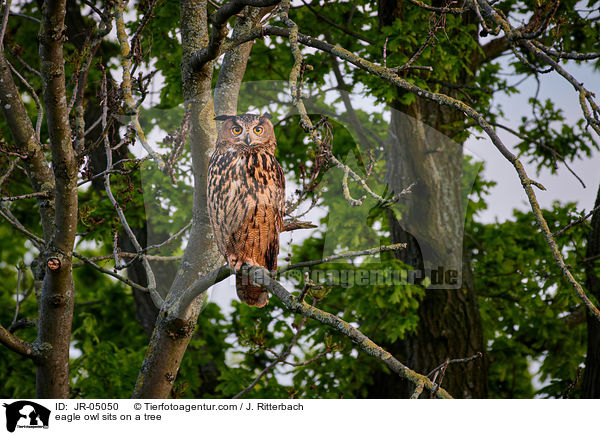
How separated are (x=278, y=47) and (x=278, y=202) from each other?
279cm

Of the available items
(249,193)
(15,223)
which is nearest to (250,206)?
(249,193)

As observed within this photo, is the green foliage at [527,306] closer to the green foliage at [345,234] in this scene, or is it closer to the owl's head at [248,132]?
the green foliage at [345,234]

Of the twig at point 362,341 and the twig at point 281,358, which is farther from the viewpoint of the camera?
the twig at point 281,358

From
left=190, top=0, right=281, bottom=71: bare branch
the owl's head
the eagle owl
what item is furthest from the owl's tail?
left=190, top=0, right=281, bottom=71: bare branch

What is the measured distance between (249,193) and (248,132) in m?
0.25

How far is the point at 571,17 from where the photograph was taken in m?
4.38

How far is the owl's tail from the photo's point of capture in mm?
2420

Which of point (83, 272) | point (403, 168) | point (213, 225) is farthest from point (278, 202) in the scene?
point (83, 272)

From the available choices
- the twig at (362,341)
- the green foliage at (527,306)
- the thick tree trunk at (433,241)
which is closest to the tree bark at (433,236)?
the thick tree trunk at (433,241)

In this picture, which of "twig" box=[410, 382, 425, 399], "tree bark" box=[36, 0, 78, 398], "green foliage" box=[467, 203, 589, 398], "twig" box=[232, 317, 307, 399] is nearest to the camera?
"twig" box=[410, 382, 425, 399]

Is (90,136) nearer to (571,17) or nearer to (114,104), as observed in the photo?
(114,104)
